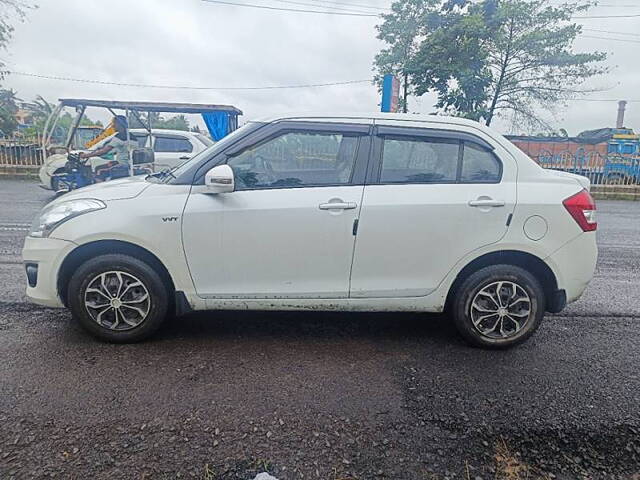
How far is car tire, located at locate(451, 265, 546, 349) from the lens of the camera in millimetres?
3166

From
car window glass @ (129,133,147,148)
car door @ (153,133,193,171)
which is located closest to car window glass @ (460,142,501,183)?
car door @ (153,133,193,171)

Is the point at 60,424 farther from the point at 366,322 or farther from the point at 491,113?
the point at 491,113

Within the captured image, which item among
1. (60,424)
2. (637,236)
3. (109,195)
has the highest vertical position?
(109,195)

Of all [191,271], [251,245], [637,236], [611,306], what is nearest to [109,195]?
[191,271]

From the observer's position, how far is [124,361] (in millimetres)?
2949

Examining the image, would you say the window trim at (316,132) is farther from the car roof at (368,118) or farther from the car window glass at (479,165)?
the car window glass at (479,165)

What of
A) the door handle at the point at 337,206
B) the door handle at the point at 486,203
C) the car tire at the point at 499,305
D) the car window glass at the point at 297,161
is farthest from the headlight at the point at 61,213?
the car tire at the point at 499,305

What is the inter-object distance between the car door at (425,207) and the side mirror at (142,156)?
25.4 ft

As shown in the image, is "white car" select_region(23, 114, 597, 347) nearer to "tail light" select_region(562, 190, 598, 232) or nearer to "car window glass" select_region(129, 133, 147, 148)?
"tail light" select_region(562, 190, 598, 232)

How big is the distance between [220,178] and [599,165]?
17.0 m

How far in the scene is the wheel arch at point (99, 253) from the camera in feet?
10.0

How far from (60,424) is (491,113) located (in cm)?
2294

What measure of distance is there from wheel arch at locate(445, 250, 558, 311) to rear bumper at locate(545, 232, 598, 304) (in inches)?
2.0

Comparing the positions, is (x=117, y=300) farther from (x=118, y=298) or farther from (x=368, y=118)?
(x=368, y=118)
